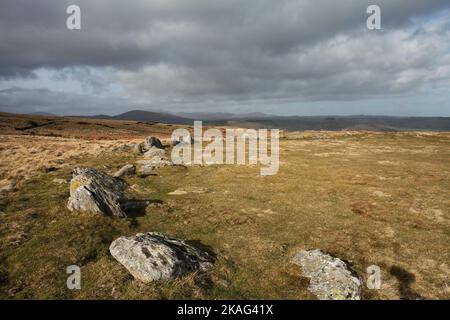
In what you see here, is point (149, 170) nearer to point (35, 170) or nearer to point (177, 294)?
point (35, 170)

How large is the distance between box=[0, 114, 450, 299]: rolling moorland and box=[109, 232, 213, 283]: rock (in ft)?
1.54

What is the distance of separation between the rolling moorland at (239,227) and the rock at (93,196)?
2.45 feet

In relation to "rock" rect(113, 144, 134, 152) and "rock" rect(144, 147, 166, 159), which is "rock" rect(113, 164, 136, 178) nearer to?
"rock" rect(144, 147, 166, 159)

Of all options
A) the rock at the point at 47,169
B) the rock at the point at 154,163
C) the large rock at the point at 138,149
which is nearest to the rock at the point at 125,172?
the rock at the point at 154,163

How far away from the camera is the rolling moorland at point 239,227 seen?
52.4ft

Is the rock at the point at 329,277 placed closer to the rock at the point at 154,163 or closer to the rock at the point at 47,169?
the rock at the point at 154,163

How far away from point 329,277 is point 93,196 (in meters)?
17.2

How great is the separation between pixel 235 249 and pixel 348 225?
379 inches

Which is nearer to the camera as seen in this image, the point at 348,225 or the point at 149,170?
the point at 348,225

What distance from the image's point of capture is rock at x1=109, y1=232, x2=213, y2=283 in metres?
15.9

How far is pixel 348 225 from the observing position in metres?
24.9

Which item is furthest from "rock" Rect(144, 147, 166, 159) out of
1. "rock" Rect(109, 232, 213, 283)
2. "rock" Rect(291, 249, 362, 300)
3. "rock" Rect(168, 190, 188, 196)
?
"rock" Rect(291, 249, 362, 300)
